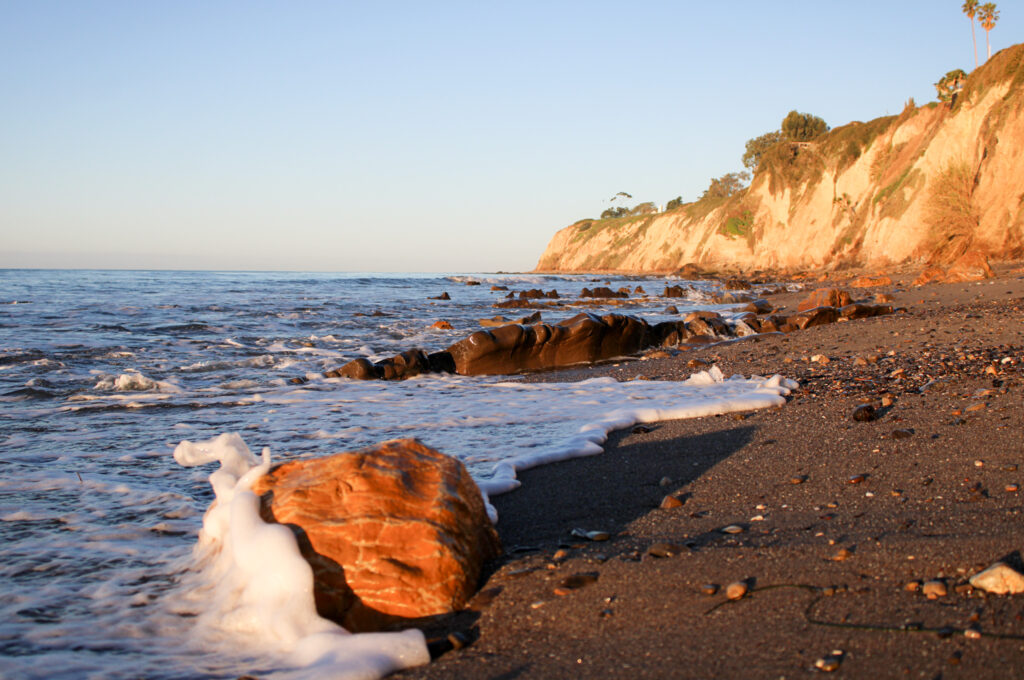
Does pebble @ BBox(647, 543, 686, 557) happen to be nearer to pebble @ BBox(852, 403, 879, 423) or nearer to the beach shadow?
the beach shadow

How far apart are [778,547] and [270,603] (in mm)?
1970

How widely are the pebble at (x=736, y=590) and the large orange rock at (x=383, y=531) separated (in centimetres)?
94

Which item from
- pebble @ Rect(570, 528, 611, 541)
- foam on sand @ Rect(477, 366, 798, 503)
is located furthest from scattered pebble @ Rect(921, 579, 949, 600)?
foam on sand @ Rect(477, 366, 798, 503)

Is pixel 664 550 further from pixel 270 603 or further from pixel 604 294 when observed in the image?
pixel 604 294

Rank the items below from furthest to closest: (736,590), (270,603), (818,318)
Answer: (818,318) < (270,603) < (736,590)

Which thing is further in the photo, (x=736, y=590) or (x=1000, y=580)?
(x=736, y=590)

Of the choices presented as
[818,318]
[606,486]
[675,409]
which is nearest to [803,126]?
[818,318]

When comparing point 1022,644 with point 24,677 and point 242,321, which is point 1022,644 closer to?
point 24,677

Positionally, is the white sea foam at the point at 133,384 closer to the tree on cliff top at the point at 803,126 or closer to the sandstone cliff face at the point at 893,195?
the sandstone cliff face at the point at 893,195

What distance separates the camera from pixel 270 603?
2457mm

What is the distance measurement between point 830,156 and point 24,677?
4348cm

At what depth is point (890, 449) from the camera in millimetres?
4008

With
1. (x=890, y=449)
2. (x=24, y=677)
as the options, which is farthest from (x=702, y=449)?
(x=24, y=677)

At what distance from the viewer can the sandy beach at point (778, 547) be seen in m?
1.92
